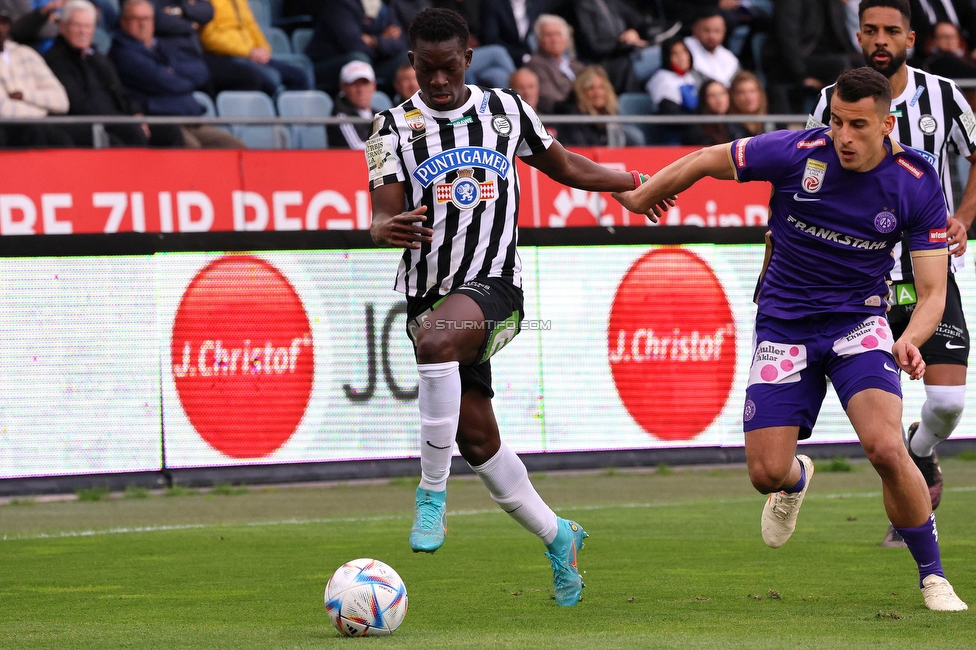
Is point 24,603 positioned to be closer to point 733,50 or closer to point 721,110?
point 721,110

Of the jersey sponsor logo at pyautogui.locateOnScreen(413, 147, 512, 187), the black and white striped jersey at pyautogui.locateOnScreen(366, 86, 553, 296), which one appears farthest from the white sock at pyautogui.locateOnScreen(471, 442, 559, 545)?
the jersey sponsor logo at pyautogui.locateOnScreen(413, 147, 512, 187)

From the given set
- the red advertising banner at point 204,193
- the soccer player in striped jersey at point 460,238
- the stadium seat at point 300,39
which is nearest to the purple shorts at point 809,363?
the soccer player in striped jersey at point 460,238

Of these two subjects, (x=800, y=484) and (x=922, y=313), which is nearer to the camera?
(x=922, y=313)

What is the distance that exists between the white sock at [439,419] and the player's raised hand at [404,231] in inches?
19.1

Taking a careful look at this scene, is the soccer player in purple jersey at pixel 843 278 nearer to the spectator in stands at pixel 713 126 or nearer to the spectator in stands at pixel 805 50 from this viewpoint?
the spectator in stands at pixel 713 126

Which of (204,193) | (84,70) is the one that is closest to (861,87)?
(204,193)

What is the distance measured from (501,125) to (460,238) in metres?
0.52

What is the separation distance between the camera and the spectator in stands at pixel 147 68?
12.4 m

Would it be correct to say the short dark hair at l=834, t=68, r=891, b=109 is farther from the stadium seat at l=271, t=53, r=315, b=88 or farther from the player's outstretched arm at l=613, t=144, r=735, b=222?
the stadium seat at l=271, t=53, r=315, b=88

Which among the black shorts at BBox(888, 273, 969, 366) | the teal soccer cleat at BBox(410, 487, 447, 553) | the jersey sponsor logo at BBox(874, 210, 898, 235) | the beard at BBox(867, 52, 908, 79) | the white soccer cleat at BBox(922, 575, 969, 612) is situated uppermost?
the beard at BBox(867, 52, 908, 79)

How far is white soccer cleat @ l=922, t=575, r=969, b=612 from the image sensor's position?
17.1 feet

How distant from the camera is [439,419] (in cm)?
552

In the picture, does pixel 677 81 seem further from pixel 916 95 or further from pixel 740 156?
pixel 740 156

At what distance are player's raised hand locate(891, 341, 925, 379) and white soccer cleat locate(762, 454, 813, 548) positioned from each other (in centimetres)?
122
